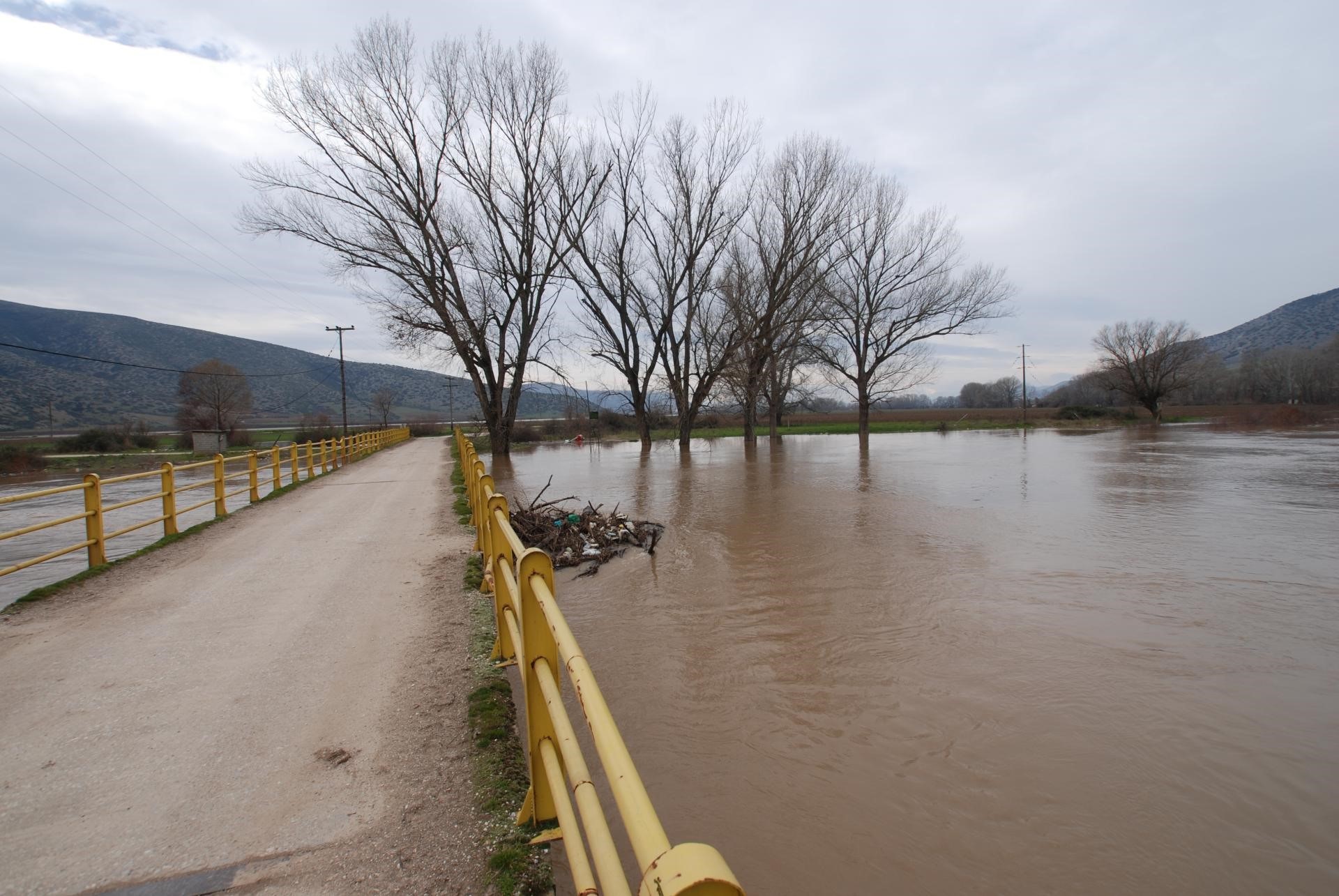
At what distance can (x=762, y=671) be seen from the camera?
17.9 ft

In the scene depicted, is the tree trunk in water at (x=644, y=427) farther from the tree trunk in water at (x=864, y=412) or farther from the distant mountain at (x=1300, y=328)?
the distant mountain at (x=1300, y=328)

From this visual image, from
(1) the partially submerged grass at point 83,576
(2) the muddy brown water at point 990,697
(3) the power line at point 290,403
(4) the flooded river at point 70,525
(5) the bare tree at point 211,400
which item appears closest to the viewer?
(2) the muddy brown water at point 990,697

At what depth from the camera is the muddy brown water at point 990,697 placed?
3281 mm

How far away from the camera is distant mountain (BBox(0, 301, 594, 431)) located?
3900 inches

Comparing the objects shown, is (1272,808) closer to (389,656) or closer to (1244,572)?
(389,656)

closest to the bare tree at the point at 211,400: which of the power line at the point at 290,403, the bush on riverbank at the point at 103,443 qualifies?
the bush on riverbank at the point at 103,443

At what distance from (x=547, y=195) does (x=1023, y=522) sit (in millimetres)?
23652

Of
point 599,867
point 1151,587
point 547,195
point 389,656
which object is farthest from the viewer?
point 547,195

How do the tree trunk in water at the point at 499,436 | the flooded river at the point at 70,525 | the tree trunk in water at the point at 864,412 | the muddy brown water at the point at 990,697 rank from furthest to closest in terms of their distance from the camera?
the tree trunk in water at the point at 864,412
the tree trunk in water at the point at 499,436
the flooded river at the point at 70,525
the muddy brown water at the point at 990,697

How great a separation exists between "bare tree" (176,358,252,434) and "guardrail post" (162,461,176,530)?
55.0 meters

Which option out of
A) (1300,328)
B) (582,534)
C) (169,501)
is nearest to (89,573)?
(169,501)

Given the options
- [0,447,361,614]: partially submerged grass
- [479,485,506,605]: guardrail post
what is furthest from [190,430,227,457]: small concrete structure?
[479,485,506,605]: guardrail post

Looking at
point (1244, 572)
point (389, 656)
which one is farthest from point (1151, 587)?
point (389, 656)

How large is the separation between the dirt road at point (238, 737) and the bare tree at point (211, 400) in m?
60.0
